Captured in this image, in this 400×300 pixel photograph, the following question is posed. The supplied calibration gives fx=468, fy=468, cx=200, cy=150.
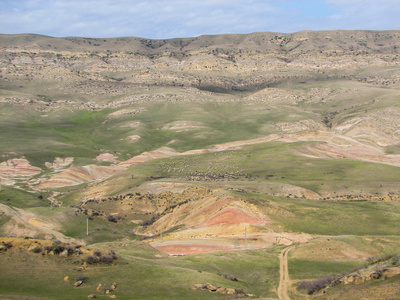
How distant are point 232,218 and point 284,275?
18056mm

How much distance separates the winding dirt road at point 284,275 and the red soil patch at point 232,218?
8.36 m

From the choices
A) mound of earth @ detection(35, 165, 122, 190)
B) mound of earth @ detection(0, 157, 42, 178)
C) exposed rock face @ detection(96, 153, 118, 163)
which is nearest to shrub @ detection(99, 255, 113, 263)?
mound of earth @ detection(35, 165, 122, 190)

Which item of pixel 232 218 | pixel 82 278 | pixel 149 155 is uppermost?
pixel 82 278

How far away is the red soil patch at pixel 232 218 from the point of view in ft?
174

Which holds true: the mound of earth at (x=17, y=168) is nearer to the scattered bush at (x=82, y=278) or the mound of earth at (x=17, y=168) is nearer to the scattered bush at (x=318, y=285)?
the scattered bush at (x=82, y=278)

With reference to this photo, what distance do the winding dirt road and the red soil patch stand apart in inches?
329

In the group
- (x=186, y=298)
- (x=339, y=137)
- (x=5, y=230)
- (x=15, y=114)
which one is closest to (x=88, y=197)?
(x=5, y=230)

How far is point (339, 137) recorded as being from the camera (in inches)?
5610

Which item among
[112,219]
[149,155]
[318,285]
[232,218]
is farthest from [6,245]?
[149,155]

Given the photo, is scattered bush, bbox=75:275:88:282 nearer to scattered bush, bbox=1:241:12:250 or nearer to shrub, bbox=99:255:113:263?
shrub, bbox=99:255:113:263

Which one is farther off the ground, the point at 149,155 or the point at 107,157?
the point at 149,155

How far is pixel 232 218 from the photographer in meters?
53.8

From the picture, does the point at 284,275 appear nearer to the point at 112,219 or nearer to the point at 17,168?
the point at 112,219

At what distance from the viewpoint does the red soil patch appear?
174ft
